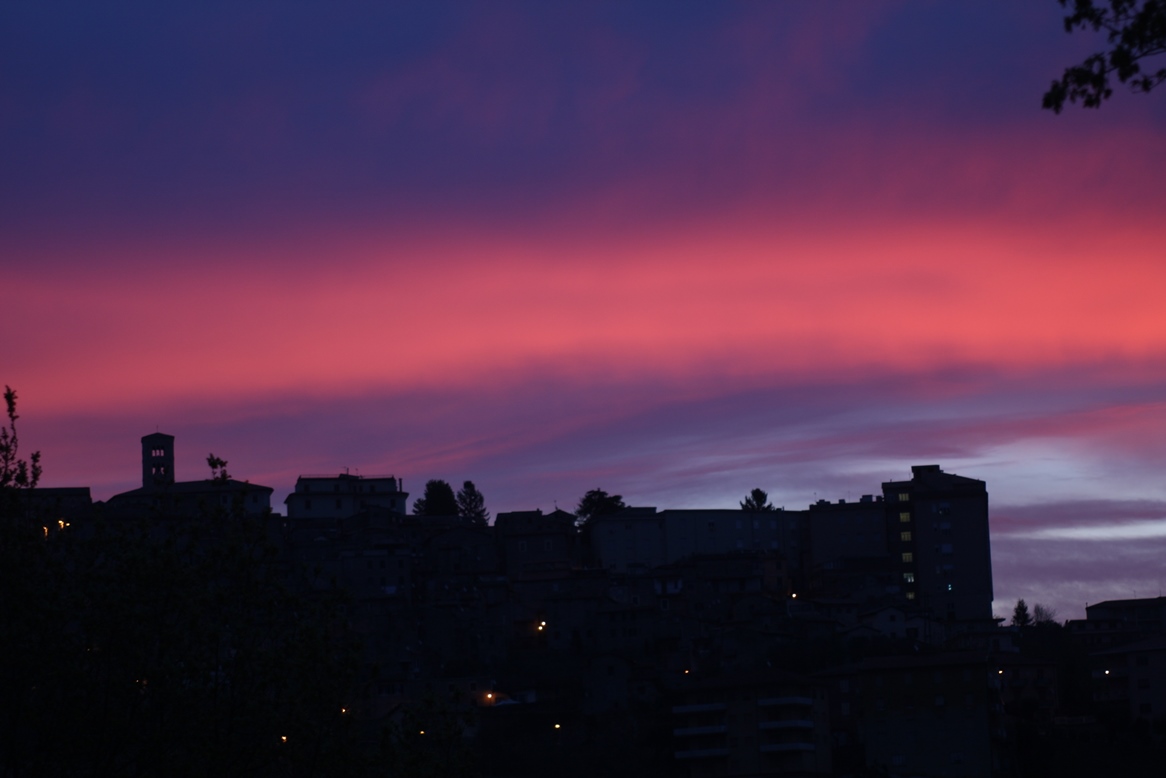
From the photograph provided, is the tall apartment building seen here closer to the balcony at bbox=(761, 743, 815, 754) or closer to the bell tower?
the balcony at bbox=(761, 743, 815, 754)

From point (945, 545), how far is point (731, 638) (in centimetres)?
2672

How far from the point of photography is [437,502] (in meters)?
130

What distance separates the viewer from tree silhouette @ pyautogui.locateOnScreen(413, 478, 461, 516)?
5098 inches

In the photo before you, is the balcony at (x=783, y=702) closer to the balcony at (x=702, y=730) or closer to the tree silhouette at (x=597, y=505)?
the balcony at (x=702, y=730)

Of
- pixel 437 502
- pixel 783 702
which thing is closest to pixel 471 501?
pixel 437 502

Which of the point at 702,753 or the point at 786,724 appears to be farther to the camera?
the point at 702,753

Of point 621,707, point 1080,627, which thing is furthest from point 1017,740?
point 1080,627

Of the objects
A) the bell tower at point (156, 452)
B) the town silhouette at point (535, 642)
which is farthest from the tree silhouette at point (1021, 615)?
the bell tower at point (156, 452)

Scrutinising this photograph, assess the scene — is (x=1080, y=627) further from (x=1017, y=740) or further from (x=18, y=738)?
(x=18, y=738)

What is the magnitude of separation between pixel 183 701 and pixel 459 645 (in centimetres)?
7137

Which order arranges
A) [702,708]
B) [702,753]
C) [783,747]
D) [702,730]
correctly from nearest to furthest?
[783,747], [702,753], [702,730], [702,708]

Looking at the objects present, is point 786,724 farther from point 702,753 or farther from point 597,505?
point 597,505

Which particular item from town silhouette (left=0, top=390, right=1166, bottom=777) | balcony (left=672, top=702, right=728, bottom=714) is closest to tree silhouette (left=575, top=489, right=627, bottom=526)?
town silhouette (left=0, top=390, right=1166, bottom=777)

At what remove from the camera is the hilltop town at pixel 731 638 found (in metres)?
71.9
